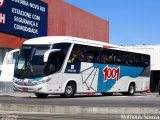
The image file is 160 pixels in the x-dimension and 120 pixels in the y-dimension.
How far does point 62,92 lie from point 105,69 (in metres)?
4.53

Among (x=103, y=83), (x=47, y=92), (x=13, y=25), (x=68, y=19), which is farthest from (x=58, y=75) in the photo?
(x=68, y=19)

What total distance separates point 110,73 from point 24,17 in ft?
47.5

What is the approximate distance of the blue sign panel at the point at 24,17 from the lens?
3913cm

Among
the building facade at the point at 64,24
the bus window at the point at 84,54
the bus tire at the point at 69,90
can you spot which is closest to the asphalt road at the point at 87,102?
the bus tire at the point at 69,90

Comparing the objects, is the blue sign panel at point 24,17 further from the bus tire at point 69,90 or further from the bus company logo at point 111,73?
the bus tire at point 69,90

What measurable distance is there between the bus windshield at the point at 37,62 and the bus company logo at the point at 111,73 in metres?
5.10

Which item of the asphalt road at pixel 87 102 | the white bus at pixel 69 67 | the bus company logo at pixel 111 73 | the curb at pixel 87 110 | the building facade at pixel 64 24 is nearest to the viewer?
the curb at pixel 87 110

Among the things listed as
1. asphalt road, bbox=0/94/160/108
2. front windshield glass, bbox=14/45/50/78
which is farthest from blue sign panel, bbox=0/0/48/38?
asphalt road, bbox=0/94/160/108

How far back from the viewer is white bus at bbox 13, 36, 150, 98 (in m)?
25.2

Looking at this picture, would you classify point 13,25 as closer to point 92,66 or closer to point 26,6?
point 26,6

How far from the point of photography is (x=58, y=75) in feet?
84.4

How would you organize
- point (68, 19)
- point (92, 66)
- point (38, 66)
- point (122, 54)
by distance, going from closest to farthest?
point (38, 66)
point (92, 66)
point (122, 54)
point (68, 19)

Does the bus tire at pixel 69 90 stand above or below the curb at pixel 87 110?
above

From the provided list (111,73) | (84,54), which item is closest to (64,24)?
(111,73)
